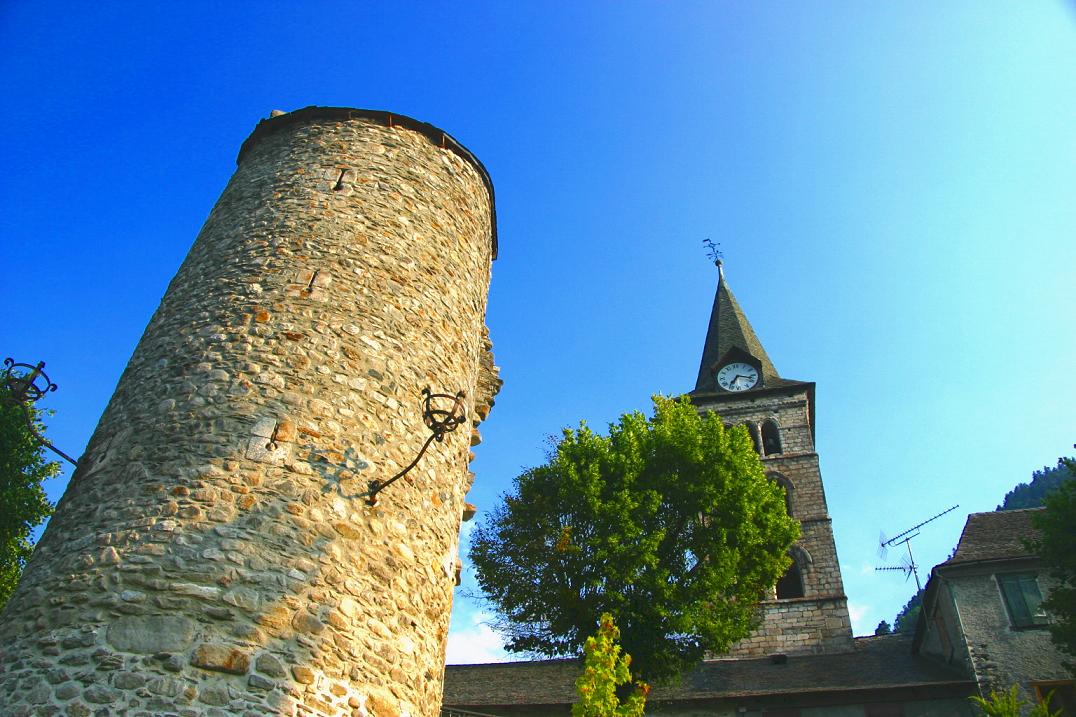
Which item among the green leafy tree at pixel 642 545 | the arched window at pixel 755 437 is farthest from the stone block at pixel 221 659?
the arched window at pixel 755 437

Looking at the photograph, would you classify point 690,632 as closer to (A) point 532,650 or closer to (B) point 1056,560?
(A) point 532,650

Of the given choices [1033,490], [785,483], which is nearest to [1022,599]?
[785,483]

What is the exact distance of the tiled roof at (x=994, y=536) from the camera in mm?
18062

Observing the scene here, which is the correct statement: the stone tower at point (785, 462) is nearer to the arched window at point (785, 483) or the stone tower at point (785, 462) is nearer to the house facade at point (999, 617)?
the arched window at point (785, 483)

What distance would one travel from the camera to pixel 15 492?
14.6 meters

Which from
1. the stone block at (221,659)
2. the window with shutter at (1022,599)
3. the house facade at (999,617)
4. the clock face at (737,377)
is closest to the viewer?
the stone block at (221,659)

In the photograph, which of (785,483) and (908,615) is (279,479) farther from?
(908,615)

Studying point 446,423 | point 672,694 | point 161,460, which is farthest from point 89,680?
point 672,694

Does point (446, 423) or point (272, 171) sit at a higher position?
point (272, 171)

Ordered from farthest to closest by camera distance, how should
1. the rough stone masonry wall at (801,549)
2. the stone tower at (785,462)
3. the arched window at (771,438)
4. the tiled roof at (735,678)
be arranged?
the arched window at (771,438) < the stone tower at (785,462) < the rough stone masonry wall at (801,549) < the tiled roof at (735,678)

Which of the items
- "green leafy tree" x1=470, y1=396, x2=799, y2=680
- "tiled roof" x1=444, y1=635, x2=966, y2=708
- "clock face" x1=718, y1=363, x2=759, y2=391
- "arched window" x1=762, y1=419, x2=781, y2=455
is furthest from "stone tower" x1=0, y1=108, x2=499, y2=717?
"clock face" x1=718, y1=363, x2=759, y2=391

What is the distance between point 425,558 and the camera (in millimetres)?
6539

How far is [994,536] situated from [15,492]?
2288 cm

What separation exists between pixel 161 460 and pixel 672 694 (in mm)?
14686
